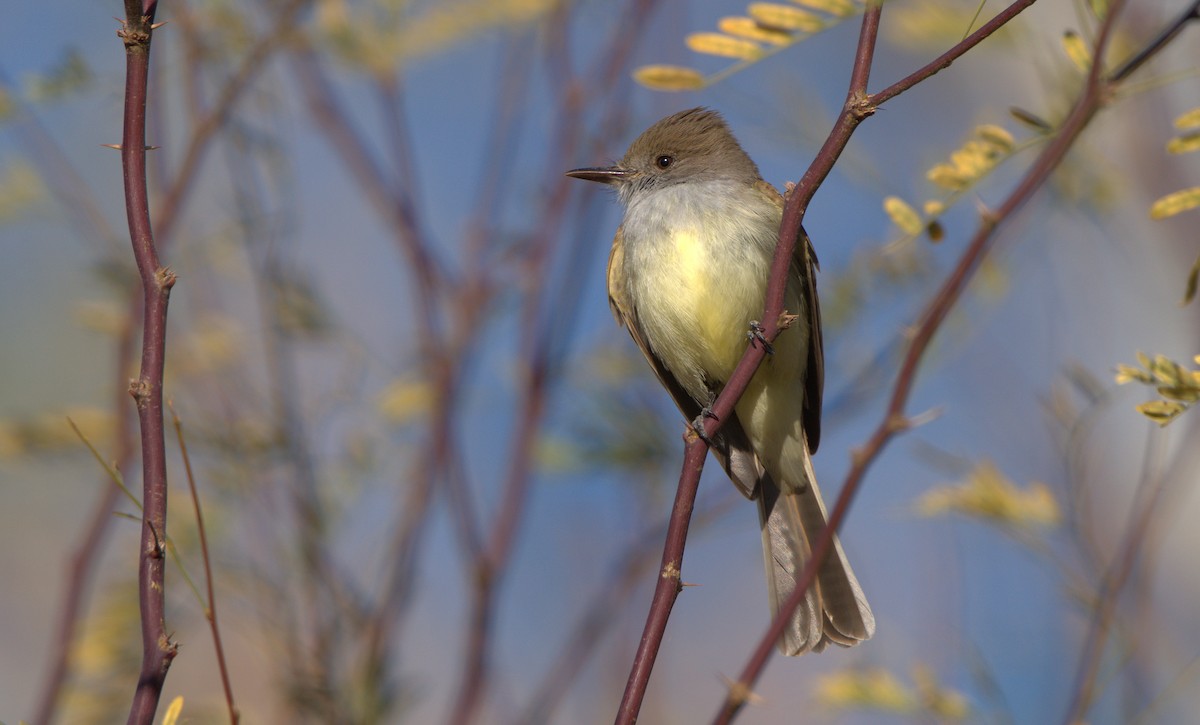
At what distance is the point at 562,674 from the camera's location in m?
3.64

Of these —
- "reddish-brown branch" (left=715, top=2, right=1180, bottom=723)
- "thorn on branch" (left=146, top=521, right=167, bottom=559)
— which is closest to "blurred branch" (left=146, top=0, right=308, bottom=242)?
"thorn on branch" (left=146, top=521, right=167, bottom=559)

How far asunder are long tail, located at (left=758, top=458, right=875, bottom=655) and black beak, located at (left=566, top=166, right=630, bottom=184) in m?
1.09

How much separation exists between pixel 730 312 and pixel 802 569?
0.75 meters

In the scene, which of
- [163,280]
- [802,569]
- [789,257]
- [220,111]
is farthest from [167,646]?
[802,569]

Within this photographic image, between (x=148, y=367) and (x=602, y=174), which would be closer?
(x=148, y=367)

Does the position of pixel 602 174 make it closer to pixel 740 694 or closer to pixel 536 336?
pixel 536 336

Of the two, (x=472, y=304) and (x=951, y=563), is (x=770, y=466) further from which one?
(x=472, y=304)

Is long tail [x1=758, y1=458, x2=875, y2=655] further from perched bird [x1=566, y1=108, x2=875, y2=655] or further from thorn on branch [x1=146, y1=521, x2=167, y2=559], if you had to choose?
thorn on branch [x1=146, y1=521, x2=167, y2=559]

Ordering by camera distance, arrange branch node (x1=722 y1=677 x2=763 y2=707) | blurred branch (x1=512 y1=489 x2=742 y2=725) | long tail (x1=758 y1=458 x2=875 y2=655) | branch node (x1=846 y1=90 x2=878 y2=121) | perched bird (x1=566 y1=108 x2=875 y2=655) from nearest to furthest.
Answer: branch node (x1=722 y1=677 x2=763 y2=707) → branch node (x1=846 y1=90 x2=878 y2=121) → long tail (x1=758 y1=458 x2=875 y2=655) → perched bird (x1=566 y1=108 x2=875 y2=655) → blurred branch (x1=512 y1=489 x2=742 y2=725)

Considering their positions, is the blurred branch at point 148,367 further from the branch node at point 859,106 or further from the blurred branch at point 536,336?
the blurred branch at point 536,336

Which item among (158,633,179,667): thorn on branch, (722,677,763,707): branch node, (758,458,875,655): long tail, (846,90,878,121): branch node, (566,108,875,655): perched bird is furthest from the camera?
(566,108,875,655): perched bird

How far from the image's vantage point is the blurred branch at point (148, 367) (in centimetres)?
156

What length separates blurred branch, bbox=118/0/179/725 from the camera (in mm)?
1559

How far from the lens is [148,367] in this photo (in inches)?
63.2
